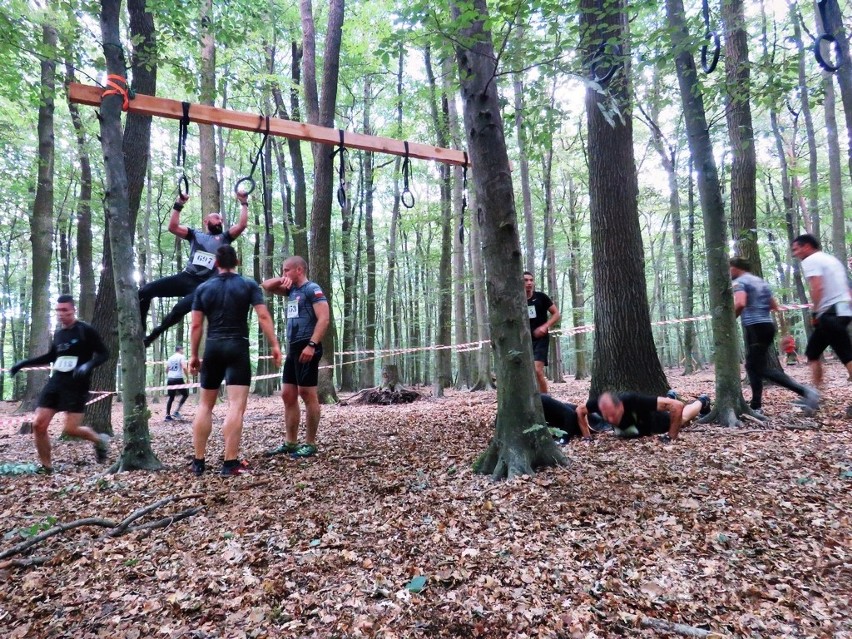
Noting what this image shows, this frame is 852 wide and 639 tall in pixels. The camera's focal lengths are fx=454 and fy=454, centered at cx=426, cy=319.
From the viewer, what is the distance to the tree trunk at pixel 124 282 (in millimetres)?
4242

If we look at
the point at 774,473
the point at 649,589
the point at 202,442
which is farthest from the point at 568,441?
the point at 202,442

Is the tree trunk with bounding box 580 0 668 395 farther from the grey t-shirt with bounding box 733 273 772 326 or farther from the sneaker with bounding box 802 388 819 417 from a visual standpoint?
the sneaker with bounding box 802 388 819 417

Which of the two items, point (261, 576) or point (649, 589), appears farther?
point (261, 576)

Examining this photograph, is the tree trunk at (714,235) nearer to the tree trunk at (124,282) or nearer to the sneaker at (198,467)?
the sneaker at (198,467)

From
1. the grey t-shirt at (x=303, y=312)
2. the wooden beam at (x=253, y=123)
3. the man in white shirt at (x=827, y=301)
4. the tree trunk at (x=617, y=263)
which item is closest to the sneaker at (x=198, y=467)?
the grey t-shirt at (x=303, y=312)

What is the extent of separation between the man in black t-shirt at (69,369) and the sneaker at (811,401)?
7822 mm

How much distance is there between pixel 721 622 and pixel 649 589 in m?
0.29

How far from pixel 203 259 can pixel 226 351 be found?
1.43 m

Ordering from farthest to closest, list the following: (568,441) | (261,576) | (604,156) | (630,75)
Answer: (604,156) → (630,75) → (568,441) → (261,576)

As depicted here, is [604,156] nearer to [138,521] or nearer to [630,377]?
[630,377]

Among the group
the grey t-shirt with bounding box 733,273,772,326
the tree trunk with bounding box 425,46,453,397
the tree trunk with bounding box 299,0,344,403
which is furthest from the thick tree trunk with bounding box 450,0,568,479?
the tree trunk with bounding box 425,46,453,397

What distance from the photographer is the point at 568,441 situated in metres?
4.84

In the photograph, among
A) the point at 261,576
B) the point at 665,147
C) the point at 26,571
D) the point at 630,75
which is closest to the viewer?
the point at 261,576

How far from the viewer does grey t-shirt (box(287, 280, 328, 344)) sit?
4.91 m
